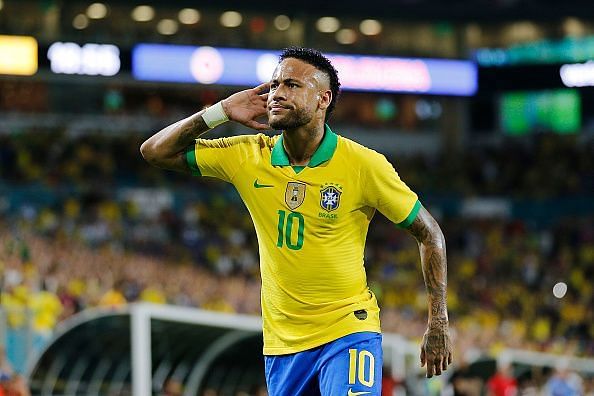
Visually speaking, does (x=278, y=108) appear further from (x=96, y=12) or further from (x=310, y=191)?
(x=96, y=12)

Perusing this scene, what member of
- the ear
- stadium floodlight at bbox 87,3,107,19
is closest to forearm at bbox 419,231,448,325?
the ear

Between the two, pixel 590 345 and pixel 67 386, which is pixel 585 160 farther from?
pixel 67 386

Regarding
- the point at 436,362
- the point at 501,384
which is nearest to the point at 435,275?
the point at 436,362

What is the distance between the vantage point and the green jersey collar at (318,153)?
5480mm

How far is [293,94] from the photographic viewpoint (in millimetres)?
5359

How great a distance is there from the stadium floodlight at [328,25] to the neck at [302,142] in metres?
28.4

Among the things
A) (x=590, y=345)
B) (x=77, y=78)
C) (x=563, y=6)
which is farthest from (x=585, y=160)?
(x=77, y=78)

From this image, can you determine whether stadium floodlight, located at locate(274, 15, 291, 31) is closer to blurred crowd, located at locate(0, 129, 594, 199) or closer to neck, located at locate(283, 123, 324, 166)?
blurred crowd, located at locate(0, 129, 594, 199)

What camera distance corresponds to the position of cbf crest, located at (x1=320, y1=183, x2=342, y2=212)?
540 centimetres

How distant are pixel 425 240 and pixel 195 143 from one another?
113cm

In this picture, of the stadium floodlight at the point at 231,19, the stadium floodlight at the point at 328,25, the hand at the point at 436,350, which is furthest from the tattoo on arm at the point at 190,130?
the stadium floodlight at the point at 328,25

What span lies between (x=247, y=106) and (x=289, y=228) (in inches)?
23.4

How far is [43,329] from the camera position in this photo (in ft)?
44.3

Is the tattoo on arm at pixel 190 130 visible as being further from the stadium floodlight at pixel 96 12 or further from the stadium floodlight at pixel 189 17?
the stadium floodlight at pixel 189 17
